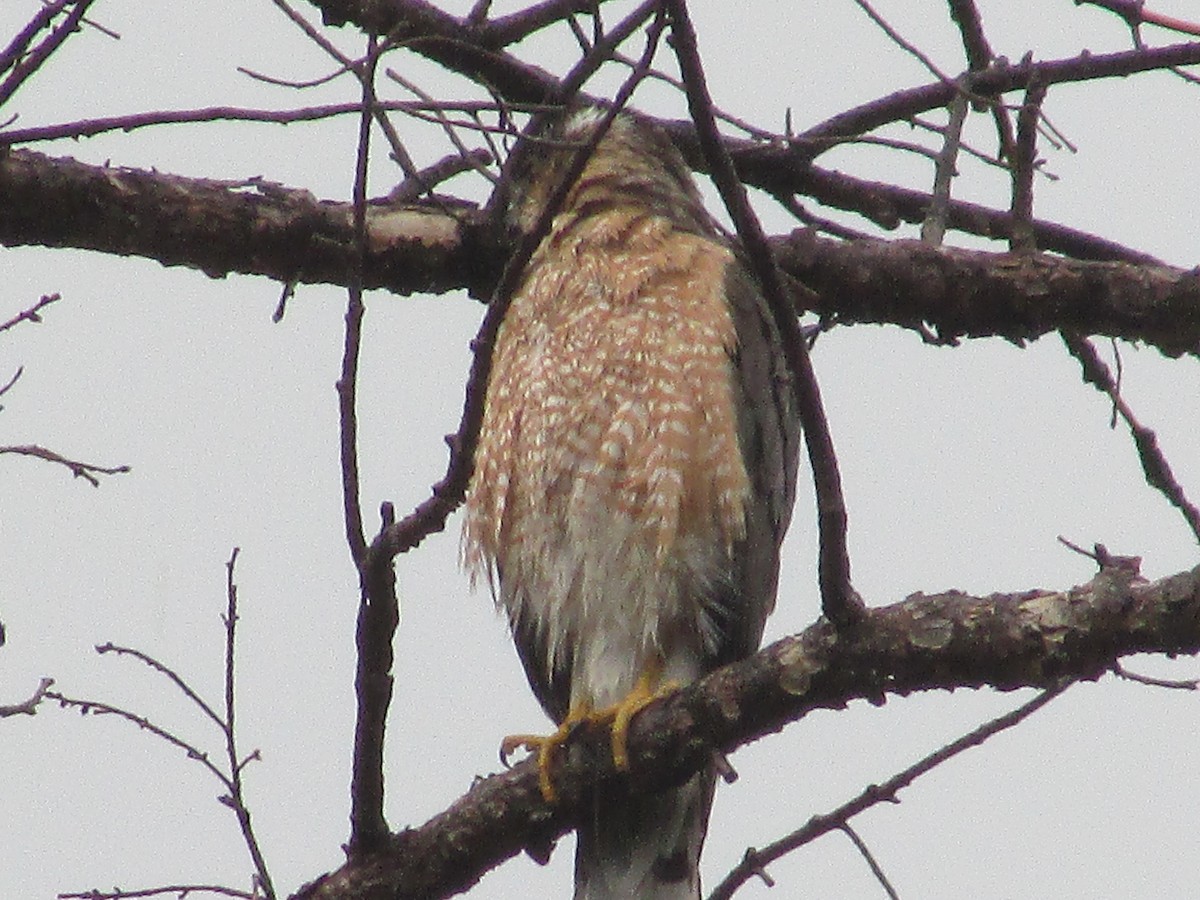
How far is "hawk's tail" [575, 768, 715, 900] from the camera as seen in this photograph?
396 centimetres

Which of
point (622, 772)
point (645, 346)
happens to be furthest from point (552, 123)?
point (622, 772)

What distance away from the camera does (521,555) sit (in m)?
4.32

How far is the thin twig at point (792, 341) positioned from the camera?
263 centimetres

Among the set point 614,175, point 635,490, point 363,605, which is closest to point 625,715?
point 635,490

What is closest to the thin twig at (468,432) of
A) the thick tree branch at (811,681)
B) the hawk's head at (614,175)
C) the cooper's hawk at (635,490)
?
the thick tree branch at (811,681)

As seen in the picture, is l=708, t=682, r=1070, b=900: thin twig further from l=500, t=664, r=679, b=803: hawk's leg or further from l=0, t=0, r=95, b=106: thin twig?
l=0, t=0, r=95, b=106: thin twig

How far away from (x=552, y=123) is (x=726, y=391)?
2.89 feet

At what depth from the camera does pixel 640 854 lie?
13.0ft

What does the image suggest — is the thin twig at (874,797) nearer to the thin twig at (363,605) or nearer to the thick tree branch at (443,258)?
the thin twig at (363,605)

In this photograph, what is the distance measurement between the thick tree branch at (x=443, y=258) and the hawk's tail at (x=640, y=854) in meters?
1.48

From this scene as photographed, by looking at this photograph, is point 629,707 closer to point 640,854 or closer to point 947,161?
point 640,854

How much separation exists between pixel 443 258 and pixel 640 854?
167 cm

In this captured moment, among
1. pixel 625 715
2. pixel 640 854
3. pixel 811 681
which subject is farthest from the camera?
pixel 640 854

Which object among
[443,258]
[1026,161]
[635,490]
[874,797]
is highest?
[443,258]
